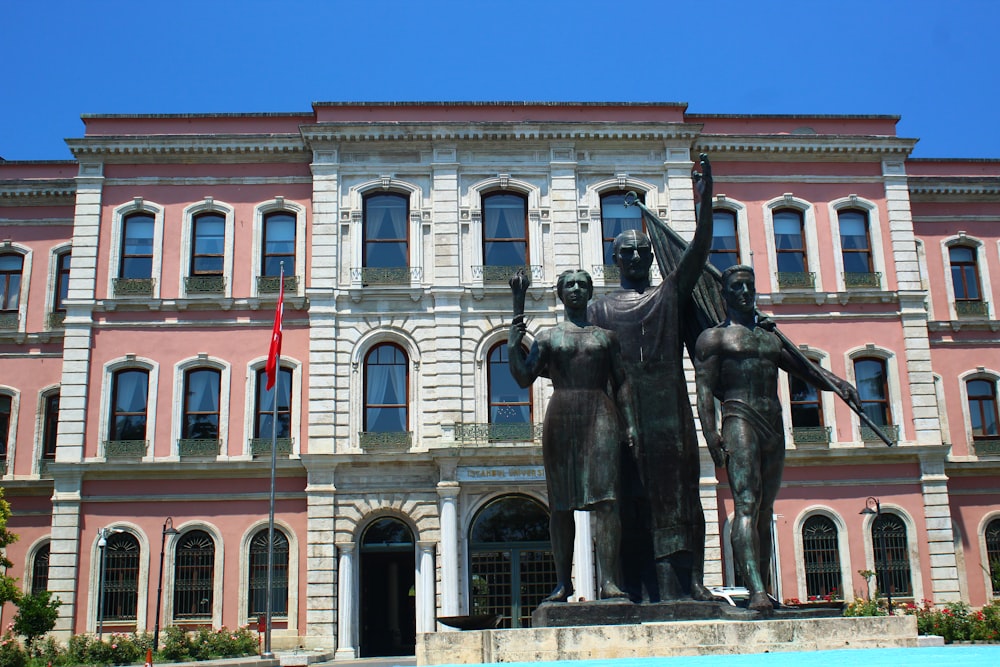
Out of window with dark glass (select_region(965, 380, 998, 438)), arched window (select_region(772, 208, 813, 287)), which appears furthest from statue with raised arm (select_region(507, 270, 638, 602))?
window with dark glass (select_region(965, 380, 998, 438))

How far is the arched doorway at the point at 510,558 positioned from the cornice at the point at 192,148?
39.2 ft

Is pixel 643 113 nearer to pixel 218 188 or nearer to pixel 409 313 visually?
pixel 409 313

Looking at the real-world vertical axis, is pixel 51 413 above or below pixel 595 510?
above

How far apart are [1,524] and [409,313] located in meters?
11.4

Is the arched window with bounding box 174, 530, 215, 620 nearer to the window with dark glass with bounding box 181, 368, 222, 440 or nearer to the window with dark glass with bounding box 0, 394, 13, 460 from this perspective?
the window with dark glass with bounding box 181, 368, 222, 440

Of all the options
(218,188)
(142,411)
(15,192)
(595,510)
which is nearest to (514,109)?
(218,188)

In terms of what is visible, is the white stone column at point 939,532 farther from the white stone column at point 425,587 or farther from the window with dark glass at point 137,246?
the window with dark glass at point 137,246

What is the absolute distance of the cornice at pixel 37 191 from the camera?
101ft

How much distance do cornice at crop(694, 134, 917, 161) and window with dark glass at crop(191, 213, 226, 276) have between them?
14.4 m

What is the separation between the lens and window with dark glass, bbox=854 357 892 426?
29.5m

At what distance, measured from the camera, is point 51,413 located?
30.2 m

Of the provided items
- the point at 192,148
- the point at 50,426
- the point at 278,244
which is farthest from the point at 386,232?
the point at 50,426

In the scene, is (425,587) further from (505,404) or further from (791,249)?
(791,249)

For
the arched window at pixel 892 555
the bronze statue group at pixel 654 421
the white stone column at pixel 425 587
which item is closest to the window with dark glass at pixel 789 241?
the arched window at pixel 892 555
